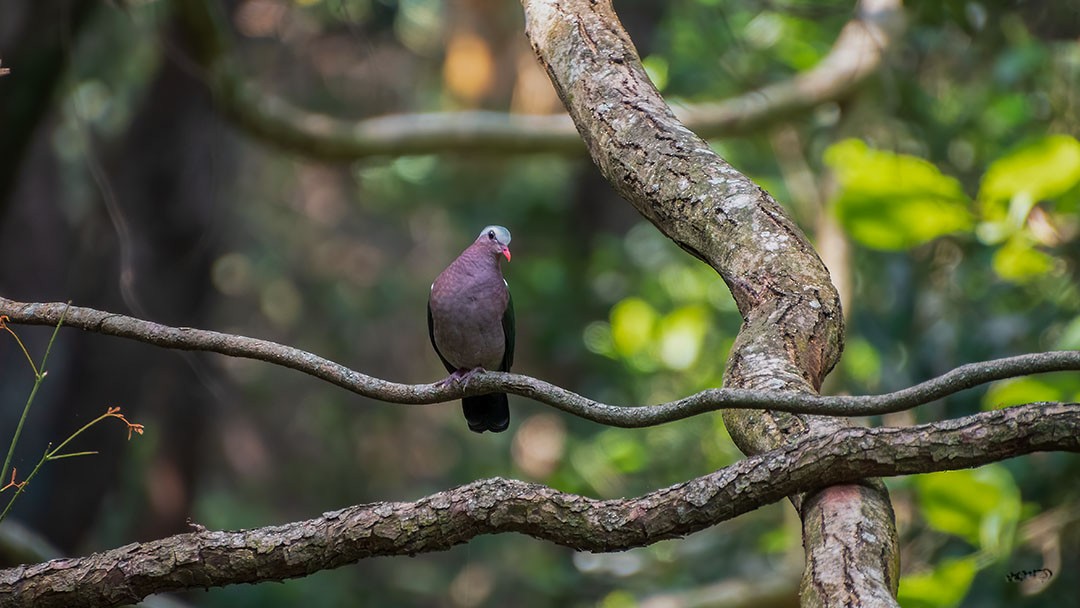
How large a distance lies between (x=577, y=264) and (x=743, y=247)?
5869mm

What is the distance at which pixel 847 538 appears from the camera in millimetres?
1960

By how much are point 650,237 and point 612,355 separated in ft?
8.08

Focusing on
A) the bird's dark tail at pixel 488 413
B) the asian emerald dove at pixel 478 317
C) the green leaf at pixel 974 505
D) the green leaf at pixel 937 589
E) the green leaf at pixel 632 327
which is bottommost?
the green leaf at pixel 937 589

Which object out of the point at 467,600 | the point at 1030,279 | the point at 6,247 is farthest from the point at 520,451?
the point at 1030,279

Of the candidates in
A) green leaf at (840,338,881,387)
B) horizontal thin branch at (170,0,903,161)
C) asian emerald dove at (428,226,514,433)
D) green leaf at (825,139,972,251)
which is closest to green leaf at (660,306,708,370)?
asian emerald dove at (428,226,514,433)

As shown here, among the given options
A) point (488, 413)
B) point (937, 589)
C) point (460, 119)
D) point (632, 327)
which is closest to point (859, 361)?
point (632, 327)

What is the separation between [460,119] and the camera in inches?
257

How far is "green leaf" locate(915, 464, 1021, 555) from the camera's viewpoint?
10.3 feet

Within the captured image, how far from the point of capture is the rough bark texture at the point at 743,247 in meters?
1.99

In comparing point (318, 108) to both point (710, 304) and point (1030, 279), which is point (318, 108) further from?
point (1030, 279)

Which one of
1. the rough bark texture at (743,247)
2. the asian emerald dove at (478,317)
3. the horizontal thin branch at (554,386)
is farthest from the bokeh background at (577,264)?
the asian emerald dove at (478,317)

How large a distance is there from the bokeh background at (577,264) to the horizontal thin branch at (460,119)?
178mm

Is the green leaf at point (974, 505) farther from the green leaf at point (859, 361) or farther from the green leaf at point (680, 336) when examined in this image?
the green leaf at point (859, 361)

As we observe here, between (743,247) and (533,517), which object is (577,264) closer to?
(743,247)
